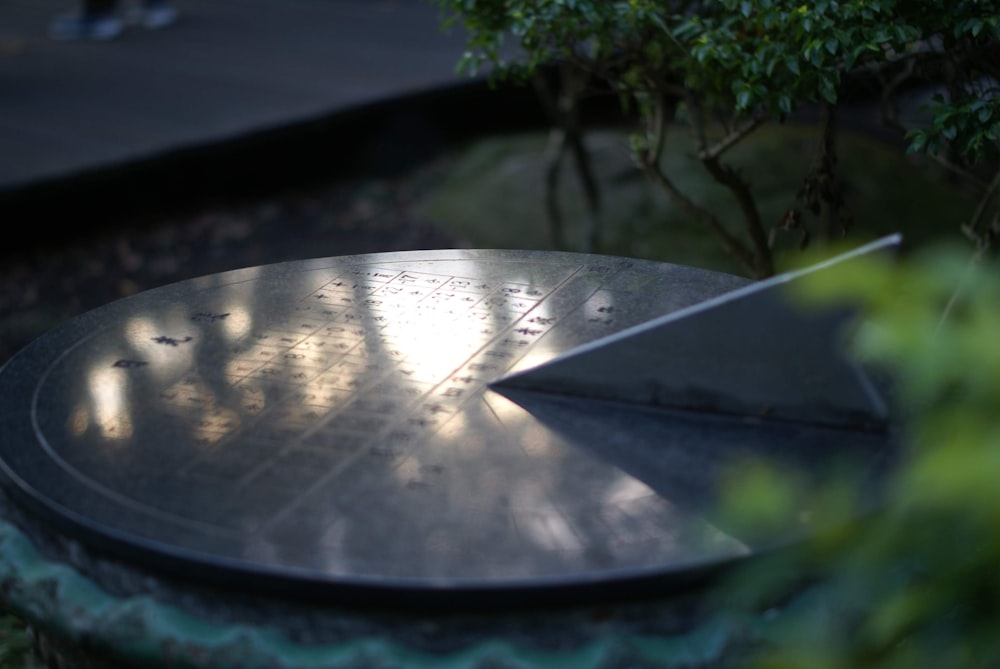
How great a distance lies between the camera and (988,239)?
294 cm

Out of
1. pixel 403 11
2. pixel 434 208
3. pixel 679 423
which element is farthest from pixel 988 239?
pixel 403 11

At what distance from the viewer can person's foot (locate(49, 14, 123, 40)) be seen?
8906 mm

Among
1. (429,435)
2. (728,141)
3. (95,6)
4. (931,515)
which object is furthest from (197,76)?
(931,515)

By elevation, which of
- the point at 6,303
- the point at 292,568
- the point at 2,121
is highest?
the point at 292,568

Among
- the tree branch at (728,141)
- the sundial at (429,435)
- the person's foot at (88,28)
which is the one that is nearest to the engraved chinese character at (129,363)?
the sundial at (429,435)

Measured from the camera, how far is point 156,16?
9.34m

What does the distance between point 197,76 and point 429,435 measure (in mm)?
6388

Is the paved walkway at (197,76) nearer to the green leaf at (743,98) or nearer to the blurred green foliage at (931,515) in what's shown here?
the green leaf at (743,98)

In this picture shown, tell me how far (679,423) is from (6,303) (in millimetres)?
4203

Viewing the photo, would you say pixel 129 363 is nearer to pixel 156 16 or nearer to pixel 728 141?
pixel 728 141

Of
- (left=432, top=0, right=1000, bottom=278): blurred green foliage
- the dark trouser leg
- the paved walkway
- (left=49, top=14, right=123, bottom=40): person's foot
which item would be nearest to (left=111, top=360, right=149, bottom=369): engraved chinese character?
(left=432, top=0, right=1000, bottom=278): blurred green foliage

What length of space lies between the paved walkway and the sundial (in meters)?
3.82

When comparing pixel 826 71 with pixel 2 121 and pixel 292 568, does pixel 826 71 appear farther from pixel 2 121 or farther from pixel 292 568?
pixel 2 121

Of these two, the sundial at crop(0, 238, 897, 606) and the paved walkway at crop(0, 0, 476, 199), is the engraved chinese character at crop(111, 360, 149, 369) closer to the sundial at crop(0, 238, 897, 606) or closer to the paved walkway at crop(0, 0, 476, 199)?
the sundial at crop(0, 238, 897, 606)
